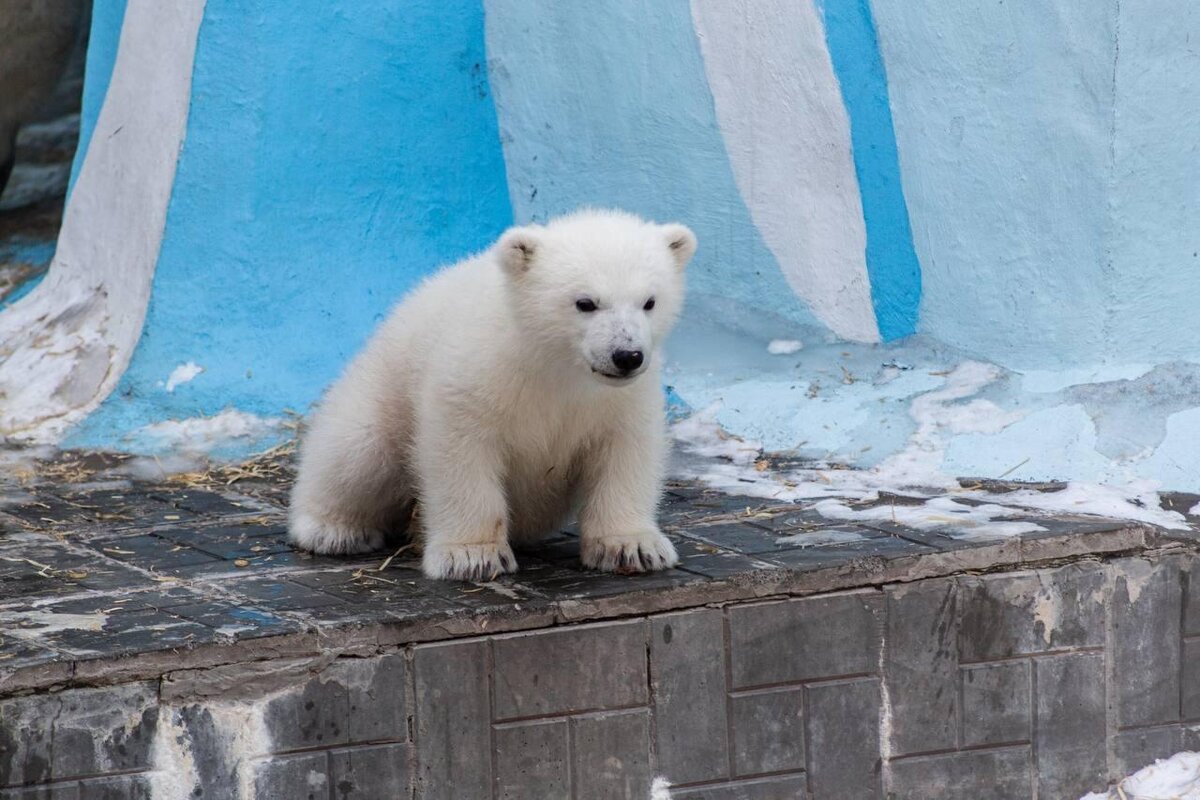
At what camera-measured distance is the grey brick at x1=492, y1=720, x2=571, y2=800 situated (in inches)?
137

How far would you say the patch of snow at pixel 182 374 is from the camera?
620 centimetres

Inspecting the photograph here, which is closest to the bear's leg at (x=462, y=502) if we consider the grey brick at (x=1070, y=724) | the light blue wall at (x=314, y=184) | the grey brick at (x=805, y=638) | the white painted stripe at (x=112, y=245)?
→ the grey brick at (x=805, y=638)

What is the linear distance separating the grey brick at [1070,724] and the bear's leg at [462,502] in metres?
1.49

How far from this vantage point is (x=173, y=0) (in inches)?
259

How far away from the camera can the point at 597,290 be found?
3.58 m

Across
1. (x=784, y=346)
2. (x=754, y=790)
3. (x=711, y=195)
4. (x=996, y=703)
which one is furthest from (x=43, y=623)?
(x=711, y=195)

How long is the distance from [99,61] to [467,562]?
4.40 m

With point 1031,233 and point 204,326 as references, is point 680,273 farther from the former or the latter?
point 204,326

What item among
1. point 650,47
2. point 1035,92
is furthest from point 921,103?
point 650,47

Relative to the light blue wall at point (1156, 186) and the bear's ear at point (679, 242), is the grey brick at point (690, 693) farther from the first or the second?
the light blue wall at point (1156, 186)

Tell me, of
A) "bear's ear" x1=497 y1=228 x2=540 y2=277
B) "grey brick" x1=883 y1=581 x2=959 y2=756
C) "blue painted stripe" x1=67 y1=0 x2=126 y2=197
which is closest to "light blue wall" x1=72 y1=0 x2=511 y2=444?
"blue painted stripe" x1=67 y1=0 x2=126 y2=197

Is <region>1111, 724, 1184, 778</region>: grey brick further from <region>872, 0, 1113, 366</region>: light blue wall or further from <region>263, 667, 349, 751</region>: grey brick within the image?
<region>263, 667, 349, 751</region>: grey brick

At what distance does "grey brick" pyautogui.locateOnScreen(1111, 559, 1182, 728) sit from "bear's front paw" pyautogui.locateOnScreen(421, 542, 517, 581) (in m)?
1.69

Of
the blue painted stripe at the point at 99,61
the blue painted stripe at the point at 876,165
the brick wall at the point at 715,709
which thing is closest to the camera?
the brick wall at the point at 715,709
